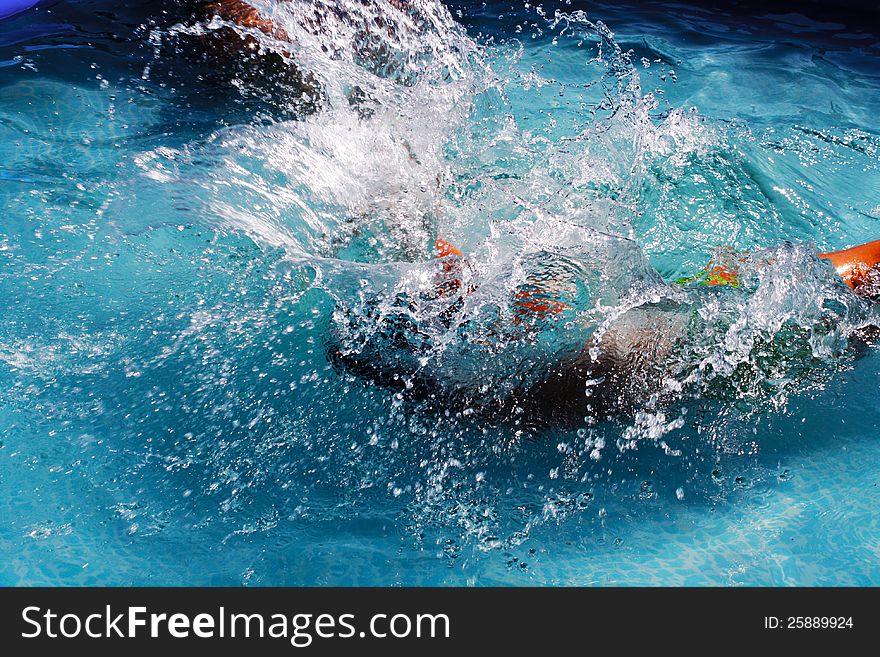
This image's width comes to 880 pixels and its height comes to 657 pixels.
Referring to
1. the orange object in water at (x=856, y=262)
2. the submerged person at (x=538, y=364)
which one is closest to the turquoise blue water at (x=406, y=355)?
the submerged person at (x=538, y=364)

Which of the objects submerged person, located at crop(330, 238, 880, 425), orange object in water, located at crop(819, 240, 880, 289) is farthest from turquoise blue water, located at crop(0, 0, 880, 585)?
orange object in water, located at crop(819, 240, 880, 289)

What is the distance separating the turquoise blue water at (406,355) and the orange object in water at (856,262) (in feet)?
0.50

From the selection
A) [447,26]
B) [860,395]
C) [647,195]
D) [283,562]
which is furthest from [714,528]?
[447,26]

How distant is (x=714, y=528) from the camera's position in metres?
1.85

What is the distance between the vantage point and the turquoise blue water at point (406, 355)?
5.93ft

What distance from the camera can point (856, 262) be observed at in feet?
7.70

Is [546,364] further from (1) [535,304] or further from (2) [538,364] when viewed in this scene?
(1) [535,304]

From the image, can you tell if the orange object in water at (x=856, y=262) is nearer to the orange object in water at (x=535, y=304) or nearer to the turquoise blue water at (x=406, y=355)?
the turquoise blue water at (x=406, y=355)

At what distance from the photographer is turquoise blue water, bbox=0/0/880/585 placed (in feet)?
5.93

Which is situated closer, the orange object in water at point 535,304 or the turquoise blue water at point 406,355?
the turquoise blue water at point 406,355

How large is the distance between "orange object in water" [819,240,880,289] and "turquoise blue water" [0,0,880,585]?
6.0 inches

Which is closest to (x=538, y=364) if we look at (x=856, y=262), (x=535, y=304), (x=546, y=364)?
(x=546, y=364)

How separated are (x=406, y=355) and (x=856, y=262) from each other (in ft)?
5.12

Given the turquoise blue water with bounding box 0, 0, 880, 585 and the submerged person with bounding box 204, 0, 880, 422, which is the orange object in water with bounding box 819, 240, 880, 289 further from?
the submerged person with bounding box 204, 0, 880, 422
